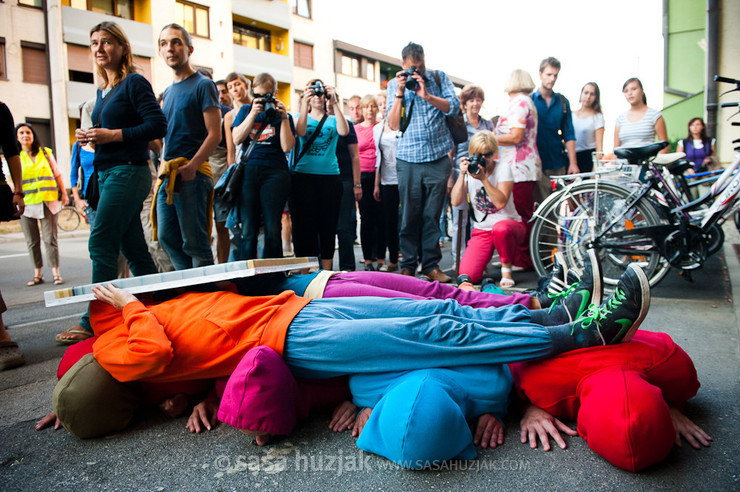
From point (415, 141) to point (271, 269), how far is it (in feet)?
8.72

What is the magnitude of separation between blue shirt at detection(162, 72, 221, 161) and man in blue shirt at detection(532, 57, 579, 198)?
11.3 ft

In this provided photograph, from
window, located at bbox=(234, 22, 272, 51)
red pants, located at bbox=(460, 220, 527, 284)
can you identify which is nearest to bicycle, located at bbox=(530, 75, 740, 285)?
red pants, located at bbox=(460, 220, 527, 284)

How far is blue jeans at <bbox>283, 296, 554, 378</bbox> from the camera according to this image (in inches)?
72.7

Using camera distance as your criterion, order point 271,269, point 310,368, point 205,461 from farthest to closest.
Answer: point 271,269
point 310,368
point 205,461

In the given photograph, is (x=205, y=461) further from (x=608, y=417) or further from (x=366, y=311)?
(x=608, y=417)

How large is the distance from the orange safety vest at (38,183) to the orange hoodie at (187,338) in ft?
13.7

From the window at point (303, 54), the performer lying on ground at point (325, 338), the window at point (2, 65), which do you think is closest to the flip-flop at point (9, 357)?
the performer lying on ground at point (325, 338)

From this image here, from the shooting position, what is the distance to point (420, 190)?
180 inches

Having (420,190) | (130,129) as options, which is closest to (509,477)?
(130,129)

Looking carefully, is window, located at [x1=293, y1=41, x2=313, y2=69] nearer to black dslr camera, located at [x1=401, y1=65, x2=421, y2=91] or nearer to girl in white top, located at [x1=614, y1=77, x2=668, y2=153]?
girl in white top, located at [x1=614, y1=77, x2=668, y2=153]

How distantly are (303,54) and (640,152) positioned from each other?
974 inches

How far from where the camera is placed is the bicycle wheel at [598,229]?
141 inches

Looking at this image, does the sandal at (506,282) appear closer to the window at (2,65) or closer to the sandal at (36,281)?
the sandal at (36,281)

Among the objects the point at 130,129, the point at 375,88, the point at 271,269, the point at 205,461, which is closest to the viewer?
the point at 205,461
